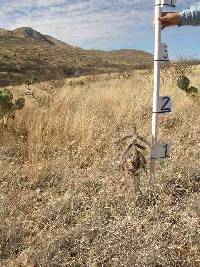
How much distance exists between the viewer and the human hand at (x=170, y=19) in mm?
4453

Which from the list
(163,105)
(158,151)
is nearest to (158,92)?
(163,105)

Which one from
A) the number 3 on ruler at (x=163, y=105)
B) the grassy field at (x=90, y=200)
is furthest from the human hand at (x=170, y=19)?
the grassy field at (x=90, y=200)

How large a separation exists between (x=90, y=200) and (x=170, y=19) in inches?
69.2

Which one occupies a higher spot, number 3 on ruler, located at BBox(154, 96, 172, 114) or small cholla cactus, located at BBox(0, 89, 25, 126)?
number 3 on ruler, located at BBox(154, 96, 172, 114)

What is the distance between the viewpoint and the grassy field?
3.69 metres

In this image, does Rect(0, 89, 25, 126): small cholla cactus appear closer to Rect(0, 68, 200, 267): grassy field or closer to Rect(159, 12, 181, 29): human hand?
Rect(0, 68, 200, 267): grassy field

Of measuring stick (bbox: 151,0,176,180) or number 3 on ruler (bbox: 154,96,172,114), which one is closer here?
measuring stick (bbox: 151,0,176,180)

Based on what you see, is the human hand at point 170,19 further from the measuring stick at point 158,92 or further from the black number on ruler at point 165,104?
the black number on ruler at point 165,104

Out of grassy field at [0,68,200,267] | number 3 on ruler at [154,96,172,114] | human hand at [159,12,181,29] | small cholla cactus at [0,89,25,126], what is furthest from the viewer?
small cholla cactus at [0,89,25,126]

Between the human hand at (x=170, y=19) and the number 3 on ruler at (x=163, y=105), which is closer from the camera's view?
the human hand at (x=170, y=19)

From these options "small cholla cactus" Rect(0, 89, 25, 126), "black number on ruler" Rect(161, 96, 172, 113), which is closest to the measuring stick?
"black number on ruler" Rect(161, 96, 172, 113)

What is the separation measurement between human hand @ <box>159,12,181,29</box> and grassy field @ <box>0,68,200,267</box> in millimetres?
1279

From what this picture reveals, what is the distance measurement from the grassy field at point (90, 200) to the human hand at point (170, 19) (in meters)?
1.28

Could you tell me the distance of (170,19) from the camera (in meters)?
4.45
